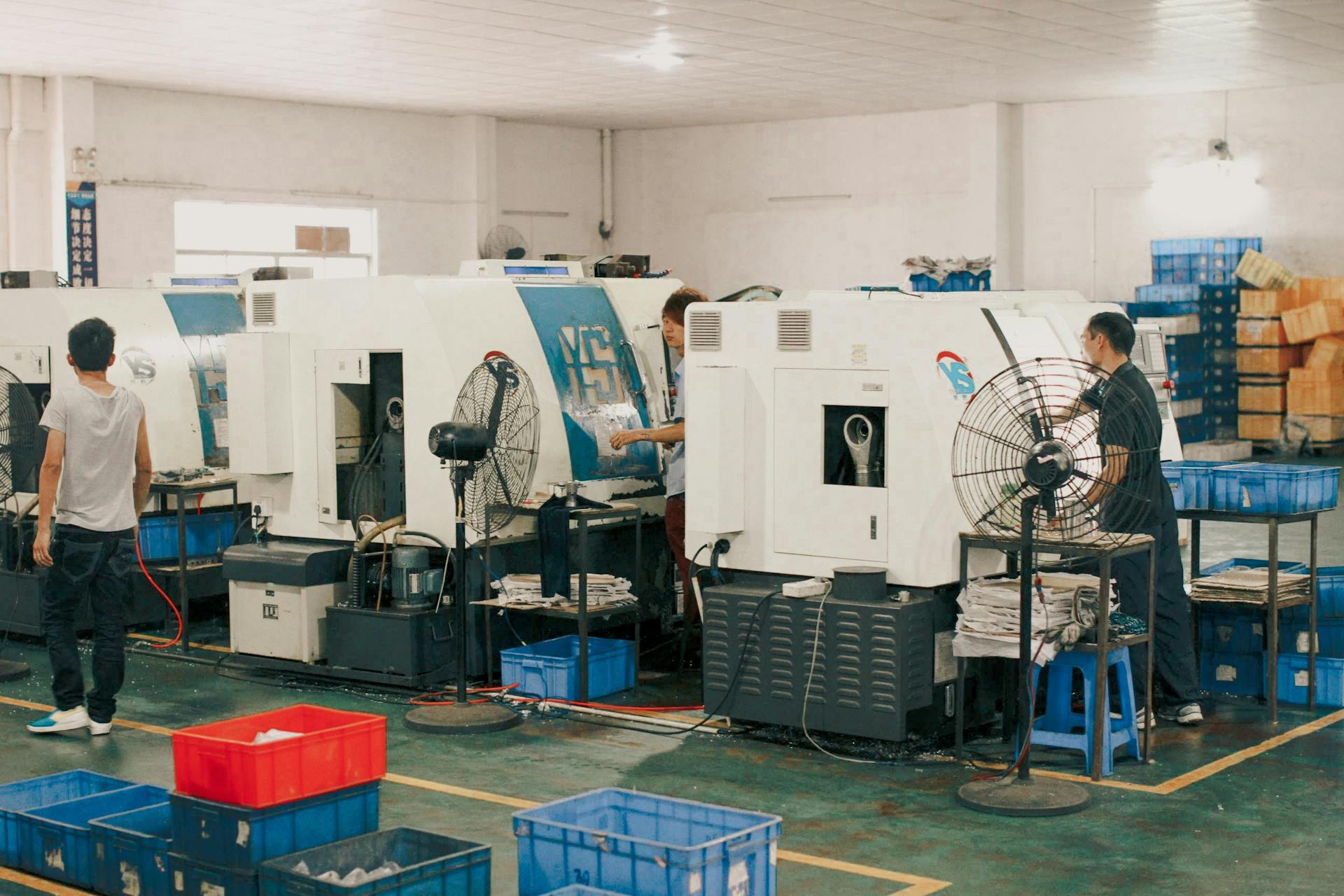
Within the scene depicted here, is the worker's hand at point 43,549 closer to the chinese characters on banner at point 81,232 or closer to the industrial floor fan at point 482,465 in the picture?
the industrial floor fan at point 482,465

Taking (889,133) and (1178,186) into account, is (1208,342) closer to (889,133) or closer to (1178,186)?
(1178,186)

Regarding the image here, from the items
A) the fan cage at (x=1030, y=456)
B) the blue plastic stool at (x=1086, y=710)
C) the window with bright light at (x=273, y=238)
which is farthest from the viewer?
the window with bright light at (x=273, y=238)

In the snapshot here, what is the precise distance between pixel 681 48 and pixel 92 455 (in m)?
10.4

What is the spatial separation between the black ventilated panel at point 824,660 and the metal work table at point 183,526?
3.31 meters

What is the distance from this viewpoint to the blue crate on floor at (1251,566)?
7383 mm

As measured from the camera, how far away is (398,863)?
4316mm

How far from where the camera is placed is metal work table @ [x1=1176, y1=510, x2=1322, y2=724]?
21.8 feet

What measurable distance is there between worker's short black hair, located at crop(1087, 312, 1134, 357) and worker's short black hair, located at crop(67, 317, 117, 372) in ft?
12.7

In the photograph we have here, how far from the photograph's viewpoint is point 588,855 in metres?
4.08

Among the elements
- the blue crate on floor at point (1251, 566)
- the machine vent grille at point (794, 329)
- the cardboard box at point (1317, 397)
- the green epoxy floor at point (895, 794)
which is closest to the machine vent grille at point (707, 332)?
the machine vent grille at point (794, 329)

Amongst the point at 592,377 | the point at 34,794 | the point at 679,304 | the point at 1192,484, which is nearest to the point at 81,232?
the point at 592,377

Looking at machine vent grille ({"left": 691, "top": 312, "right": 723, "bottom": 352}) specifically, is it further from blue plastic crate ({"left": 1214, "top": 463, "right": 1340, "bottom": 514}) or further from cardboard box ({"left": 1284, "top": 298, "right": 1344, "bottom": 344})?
cardboard box ({"left": 1284, "top": 298, "right": 1344, "bottom": 344})

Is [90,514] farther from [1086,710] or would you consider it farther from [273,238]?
[273,238]

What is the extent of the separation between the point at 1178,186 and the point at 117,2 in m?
11.7
